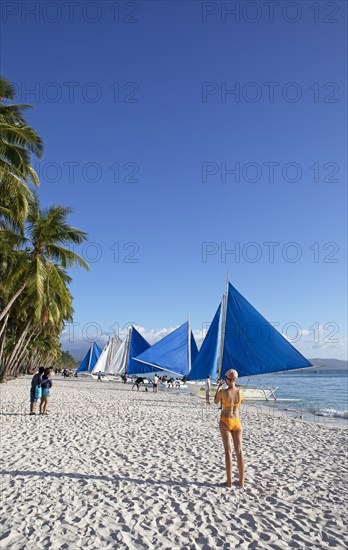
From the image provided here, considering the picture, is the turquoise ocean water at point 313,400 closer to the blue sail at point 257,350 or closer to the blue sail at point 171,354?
the blue sail at point 257,350

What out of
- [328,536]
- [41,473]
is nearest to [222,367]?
[41,473]

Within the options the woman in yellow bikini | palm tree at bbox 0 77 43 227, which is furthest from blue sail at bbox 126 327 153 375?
the woman in yellow bikini

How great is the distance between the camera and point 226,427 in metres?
6.42

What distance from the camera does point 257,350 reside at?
66.2ft

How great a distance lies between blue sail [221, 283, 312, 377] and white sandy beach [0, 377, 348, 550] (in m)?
7.86

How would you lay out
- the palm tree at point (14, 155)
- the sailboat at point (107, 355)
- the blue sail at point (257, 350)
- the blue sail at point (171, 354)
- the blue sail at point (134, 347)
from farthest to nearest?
the sailboat at point (107, 355) < the blue sail at point (134, 347) < the blue sail at point (171, 354) < the blue sail at point (257, 350) < the palm tree at point (14, 155)

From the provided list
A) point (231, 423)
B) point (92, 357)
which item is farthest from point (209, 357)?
point (92, 357)

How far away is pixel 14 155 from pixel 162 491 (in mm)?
13741

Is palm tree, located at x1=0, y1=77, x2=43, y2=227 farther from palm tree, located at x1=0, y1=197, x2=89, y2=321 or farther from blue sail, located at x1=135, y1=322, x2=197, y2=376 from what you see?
blue sail, located at x1=135, y1=322, x2=197, y2=376

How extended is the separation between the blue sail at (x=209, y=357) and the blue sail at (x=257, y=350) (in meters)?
3.99

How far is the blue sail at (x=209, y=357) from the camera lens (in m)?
24.6

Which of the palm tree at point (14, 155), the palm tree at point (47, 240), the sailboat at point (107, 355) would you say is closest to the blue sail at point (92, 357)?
the sailboat at point (107, 355)

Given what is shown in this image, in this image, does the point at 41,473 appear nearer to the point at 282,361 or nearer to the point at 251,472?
the point at 251,472

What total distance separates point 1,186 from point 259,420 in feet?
42.8
